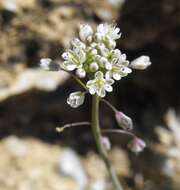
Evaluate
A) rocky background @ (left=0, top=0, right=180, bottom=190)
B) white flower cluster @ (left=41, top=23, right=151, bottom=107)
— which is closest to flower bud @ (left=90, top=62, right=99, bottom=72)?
white flower cluster @ (left=41, top=23, right=151, bottom=107)

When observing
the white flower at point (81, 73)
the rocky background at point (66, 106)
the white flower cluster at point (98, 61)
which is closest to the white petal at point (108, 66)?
the white flower cluster at point (98, 61)

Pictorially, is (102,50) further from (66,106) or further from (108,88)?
(66,106)

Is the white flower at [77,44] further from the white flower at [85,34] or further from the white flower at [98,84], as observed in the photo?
the white flower at [98,84]

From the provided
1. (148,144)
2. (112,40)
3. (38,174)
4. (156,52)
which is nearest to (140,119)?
(148,144)

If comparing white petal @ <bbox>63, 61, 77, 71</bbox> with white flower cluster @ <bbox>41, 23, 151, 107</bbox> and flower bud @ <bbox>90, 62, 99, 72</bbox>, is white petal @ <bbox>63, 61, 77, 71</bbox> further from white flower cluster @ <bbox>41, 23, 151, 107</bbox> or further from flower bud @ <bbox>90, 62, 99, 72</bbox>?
flower bud @ <bbox>90, 62, 99, 72</bbox>

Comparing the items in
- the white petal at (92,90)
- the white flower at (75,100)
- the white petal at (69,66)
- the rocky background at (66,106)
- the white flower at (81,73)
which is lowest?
the white petal at (92,90)

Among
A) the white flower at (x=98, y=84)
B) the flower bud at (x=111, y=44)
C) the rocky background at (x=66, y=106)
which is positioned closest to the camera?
the white flower at (x=98, y=84)

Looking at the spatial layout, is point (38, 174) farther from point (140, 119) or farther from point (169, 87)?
point (169, 87)

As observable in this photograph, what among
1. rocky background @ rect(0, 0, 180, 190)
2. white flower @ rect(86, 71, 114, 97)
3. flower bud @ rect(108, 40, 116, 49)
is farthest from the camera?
rocky background @ rect(0, 0, 180, 190)

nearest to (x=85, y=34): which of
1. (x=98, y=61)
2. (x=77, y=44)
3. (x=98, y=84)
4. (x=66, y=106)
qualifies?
(x=77, y=44)
